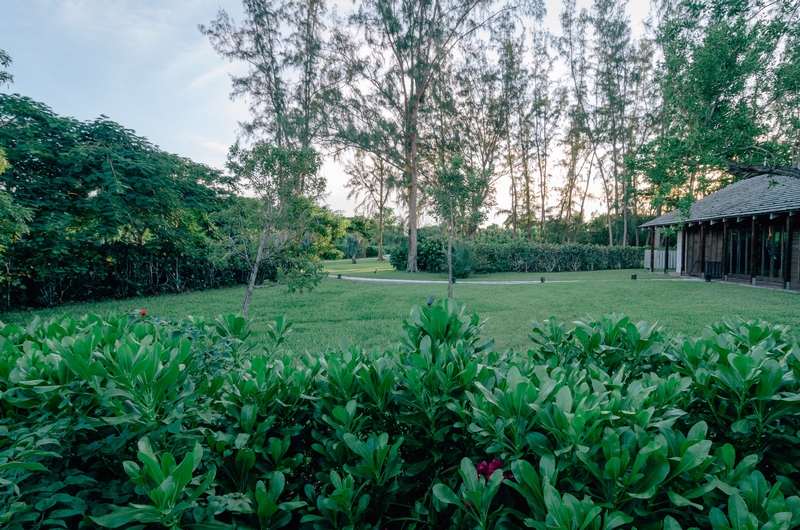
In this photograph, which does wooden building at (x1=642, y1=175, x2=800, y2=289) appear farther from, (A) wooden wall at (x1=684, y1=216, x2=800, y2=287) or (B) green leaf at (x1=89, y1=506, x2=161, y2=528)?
(B) green leaf at (x1=89, y1=506, x2=161, y2=528)

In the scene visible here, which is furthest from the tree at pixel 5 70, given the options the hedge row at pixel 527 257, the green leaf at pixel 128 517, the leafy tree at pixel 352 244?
the leafy tree at pixel 352 244

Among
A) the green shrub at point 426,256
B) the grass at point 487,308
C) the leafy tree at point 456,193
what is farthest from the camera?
the green shrub at point 426,256

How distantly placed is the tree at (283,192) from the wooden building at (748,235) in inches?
517

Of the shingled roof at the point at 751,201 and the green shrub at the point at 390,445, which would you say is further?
the shingled roof at the point at 751,201

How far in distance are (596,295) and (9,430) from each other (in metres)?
13.3

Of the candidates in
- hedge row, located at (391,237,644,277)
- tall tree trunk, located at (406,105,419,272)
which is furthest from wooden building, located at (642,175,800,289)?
tall tree trunk, located at (406,105,419,272)

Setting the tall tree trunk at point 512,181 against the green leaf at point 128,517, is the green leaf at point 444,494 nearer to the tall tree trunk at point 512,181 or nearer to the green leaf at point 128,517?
the green leaf at point 128,517

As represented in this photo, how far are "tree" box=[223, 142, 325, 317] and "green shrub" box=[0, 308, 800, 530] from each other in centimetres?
622

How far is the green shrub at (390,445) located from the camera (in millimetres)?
954

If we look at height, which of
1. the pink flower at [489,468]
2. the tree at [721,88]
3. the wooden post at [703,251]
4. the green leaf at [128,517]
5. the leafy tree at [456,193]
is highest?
the tree at [721,88]

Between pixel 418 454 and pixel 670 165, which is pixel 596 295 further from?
pixel 418 454

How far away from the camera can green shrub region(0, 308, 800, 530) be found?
95 centimetres

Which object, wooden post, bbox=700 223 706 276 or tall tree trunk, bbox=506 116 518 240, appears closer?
wooden post, bbox=700 223 706 276

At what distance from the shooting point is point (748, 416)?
133 cm
